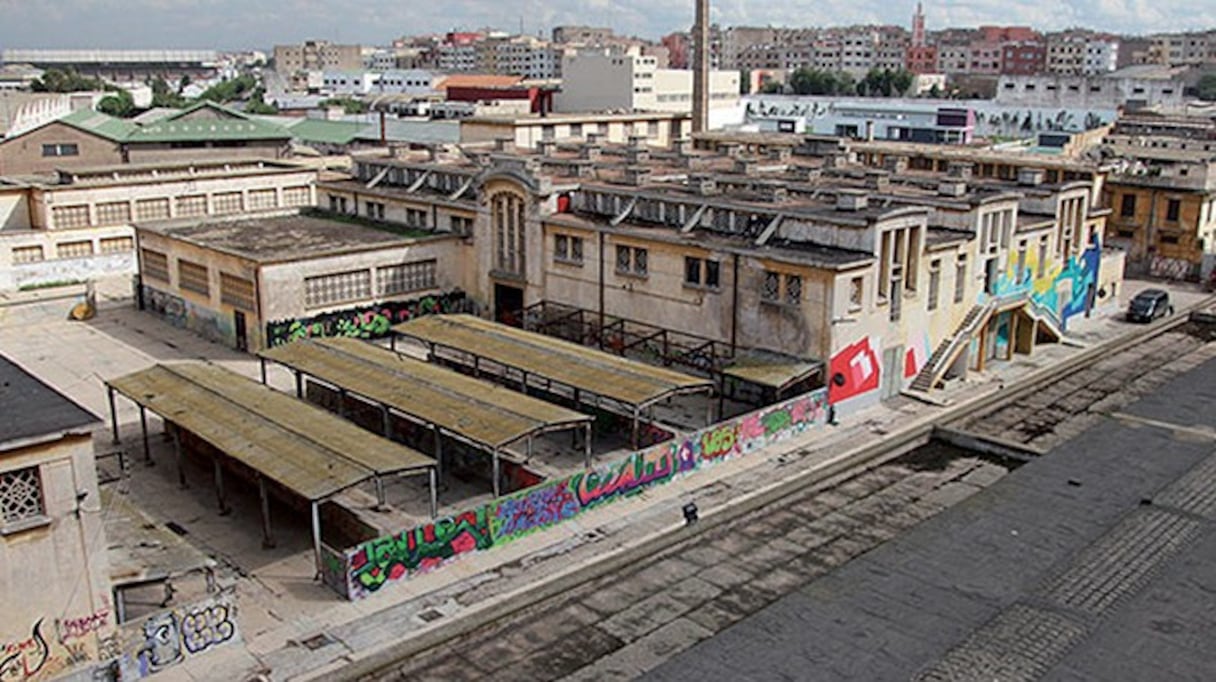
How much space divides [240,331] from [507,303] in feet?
42.4

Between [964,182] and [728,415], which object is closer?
[728,415]

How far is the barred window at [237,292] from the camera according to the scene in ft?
162

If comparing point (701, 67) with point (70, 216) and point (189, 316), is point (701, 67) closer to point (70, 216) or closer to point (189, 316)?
point (70, 216)

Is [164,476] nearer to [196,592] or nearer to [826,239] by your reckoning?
[196,592]

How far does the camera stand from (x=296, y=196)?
251 feet

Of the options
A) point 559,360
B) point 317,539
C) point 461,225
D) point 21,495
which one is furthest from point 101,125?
point 21,495

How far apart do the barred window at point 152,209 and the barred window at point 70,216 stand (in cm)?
311

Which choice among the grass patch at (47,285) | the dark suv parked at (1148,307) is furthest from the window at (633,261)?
the grass patch at (47,285)

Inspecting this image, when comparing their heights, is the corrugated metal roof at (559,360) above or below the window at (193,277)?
below

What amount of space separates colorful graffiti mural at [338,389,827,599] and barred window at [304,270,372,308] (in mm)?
22457

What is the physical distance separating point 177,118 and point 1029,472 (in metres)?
79.1

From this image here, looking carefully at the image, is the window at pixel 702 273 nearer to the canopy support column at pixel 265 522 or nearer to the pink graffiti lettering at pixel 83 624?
the canopy support column at pixel 265 522

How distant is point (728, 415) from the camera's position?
139 ft

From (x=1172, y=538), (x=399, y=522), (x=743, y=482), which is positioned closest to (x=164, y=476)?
(x=399, y=522)
